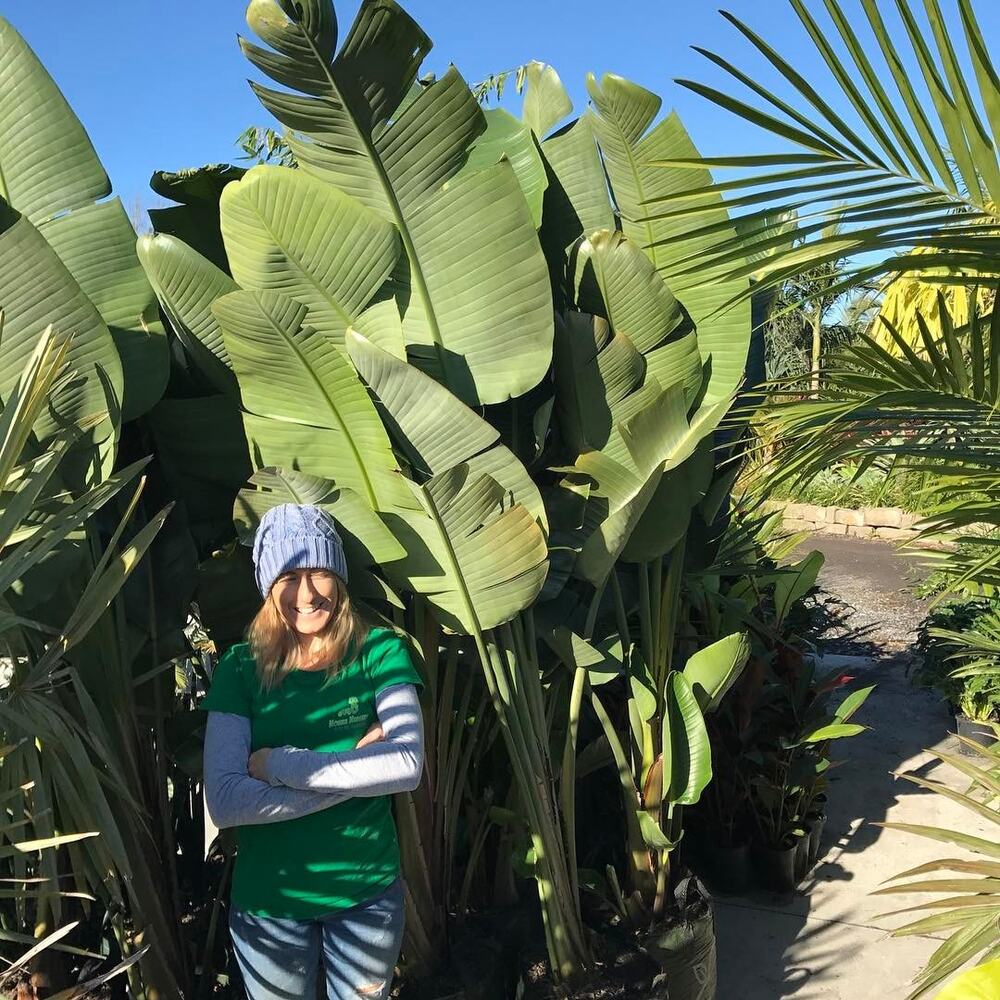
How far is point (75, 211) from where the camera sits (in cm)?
219

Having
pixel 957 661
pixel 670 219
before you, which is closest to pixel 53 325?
pixel 670 219

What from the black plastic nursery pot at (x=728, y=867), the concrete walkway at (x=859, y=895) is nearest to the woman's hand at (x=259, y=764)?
the concrete walkway at (x=859, y=895)

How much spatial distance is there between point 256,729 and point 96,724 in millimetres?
346

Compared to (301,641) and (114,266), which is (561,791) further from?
(114,266)

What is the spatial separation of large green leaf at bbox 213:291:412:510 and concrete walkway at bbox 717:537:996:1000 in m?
1.83

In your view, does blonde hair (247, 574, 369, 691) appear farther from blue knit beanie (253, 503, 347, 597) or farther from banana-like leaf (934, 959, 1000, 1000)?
banana-like leaf (934, 959, 1000, 1000)

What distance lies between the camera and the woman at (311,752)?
1.92 metres

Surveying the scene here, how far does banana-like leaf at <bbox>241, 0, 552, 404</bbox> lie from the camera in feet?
5.97

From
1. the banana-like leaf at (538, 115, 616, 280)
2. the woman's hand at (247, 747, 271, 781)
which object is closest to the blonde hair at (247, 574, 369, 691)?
the woman's hand at (247, 747, 271, 781)

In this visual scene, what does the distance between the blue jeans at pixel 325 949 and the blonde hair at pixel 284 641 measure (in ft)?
1.68

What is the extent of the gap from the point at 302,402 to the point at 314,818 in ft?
3.06

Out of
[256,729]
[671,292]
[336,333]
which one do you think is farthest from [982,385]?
[256,729]

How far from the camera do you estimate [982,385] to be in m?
1.93

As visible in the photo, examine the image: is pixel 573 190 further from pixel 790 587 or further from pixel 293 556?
pixel 790 587
